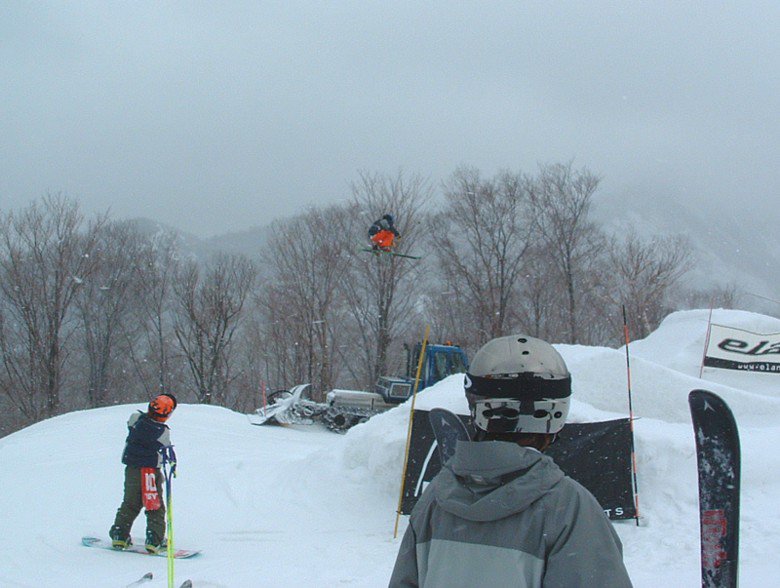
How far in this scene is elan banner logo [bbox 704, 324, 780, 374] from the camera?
1430 centimetres

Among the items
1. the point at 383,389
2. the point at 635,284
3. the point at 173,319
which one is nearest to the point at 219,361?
the point at 173,319

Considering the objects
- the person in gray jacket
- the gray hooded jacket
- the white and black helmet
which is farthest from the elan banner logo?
the gray hooded jacket

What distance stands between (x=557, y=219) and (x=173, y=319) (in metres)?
24.2

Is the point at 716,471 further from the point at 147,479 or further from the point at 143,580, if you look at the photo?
the point at 147,479

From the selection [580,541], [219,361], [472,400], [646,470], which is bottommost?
[219,361]

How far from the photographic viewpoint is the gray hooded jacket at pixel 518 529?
162 cm

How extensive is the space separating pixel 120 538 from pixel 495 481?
697 cm

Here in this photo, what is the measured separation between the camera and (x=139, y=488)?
7.42 meters

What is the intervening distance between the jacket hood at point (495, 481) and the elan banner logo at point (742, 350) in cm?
1480

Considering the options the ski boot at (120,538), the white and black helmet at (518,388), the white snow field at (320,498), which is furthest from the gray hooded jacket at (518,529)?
the ski boot at (120,538)

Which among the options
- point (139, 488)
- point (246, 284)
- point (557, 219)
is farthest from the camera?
point (246, 284)

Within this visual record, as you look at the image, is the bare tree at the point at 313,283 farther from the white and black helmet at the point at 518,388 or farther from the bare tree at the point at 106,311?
the white and black helmet at the point at 518,388

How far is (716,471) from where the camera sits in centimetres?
356

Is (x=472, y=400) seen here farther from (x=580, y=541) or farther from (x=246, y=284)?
(x=246, y=284)
